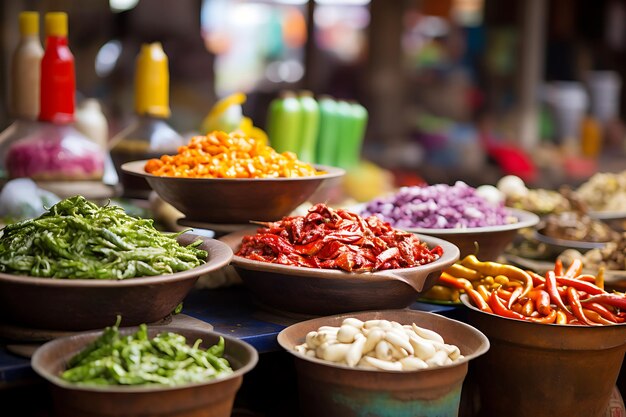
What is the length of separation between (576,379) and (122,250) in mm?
1290

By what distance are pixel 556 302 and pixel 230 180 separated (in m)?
1.02

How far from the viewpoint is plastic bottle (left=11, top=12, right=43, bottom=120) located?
10.9ft

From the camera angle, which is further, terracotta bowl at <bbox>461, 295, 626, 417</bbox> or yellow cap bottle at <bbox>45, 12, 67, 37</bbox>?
yellow cap bottle at <bbox>45, 12, 67, 37</bbox>

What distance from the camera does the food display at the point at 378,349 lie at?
6.60 feet

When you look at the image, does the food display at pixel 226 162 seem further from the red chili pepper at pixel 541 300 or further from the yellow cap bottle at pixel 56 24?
the red chili pepper at pixel 541 300

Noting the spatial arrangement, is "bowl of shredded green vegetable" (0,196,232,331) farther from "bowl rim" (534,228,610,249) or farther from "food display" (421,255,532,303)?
"bowl rim" (534,228,610,249)

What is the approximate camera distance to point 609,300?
2480mm

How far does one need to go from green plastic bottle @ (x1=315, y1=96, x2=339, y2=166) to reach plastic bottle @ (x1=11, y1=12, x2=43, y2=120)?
128cm

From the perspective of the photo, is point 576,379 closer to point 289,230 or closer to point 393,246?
point 393,246

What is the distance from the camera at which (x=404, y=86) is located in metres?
8.42

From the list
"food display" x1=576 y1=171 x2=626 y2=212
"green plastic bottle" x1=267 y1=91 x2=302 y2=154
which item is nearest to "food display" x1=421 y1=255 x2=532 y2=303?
"green plastic bottle" x1=267 y1=91 x2=302 y2=154

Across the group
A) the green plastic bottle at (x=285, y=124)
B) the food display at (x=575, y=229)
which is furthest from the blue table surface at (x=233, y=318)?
the green plastic bottle at (x=285, y=124)

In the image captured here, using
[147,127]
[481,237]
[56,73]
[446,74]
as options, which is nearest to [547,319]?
[481,237]

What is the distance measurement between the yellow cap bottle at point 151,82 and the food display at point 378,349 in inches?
62.7
